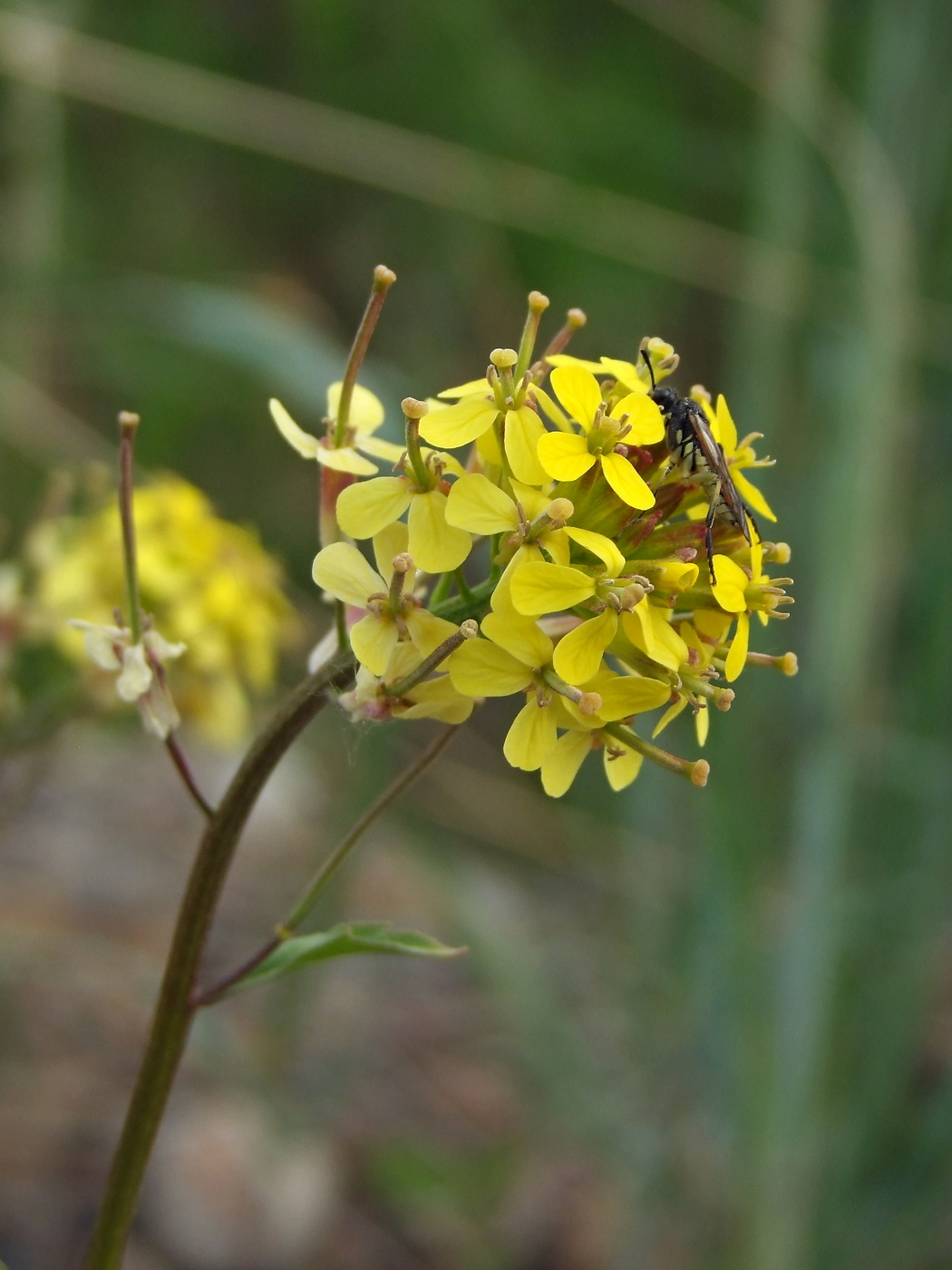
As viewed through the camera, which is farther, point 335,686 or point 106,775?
point 106,775

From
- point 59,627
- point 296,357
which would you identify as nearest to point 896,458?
point 296,357

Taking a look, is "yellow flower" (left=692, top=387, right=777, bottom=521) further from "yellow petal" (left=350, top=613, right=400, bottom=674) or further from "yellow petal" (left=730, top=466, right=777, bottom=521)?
"yellow petal" (left=350, top=613, right=400, bottom=674)

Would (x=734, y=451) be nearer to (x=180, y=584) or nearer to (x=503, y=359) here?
(x=503, y=359)

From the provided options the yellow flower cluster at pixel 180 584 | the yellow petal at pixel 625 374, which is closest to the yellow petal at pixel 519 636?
the yellow petal at pixel 625 374

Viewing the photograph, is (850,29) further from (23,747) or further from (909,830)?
(23,747)

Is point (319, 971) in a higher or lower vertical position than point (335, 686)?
lower

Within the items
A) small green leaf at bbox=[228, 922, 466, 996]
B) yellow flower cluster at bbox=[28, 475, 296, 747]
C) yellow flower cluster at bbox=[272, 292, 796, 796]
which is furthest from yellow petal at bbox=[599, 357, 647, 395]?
yellow flower cluster at bbox=[28, 475, 296, 747]

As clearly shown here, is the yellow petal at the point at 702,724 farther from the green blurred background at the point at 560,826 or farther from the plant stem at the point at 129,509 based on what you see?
the green blurred background at the point at 560,826
